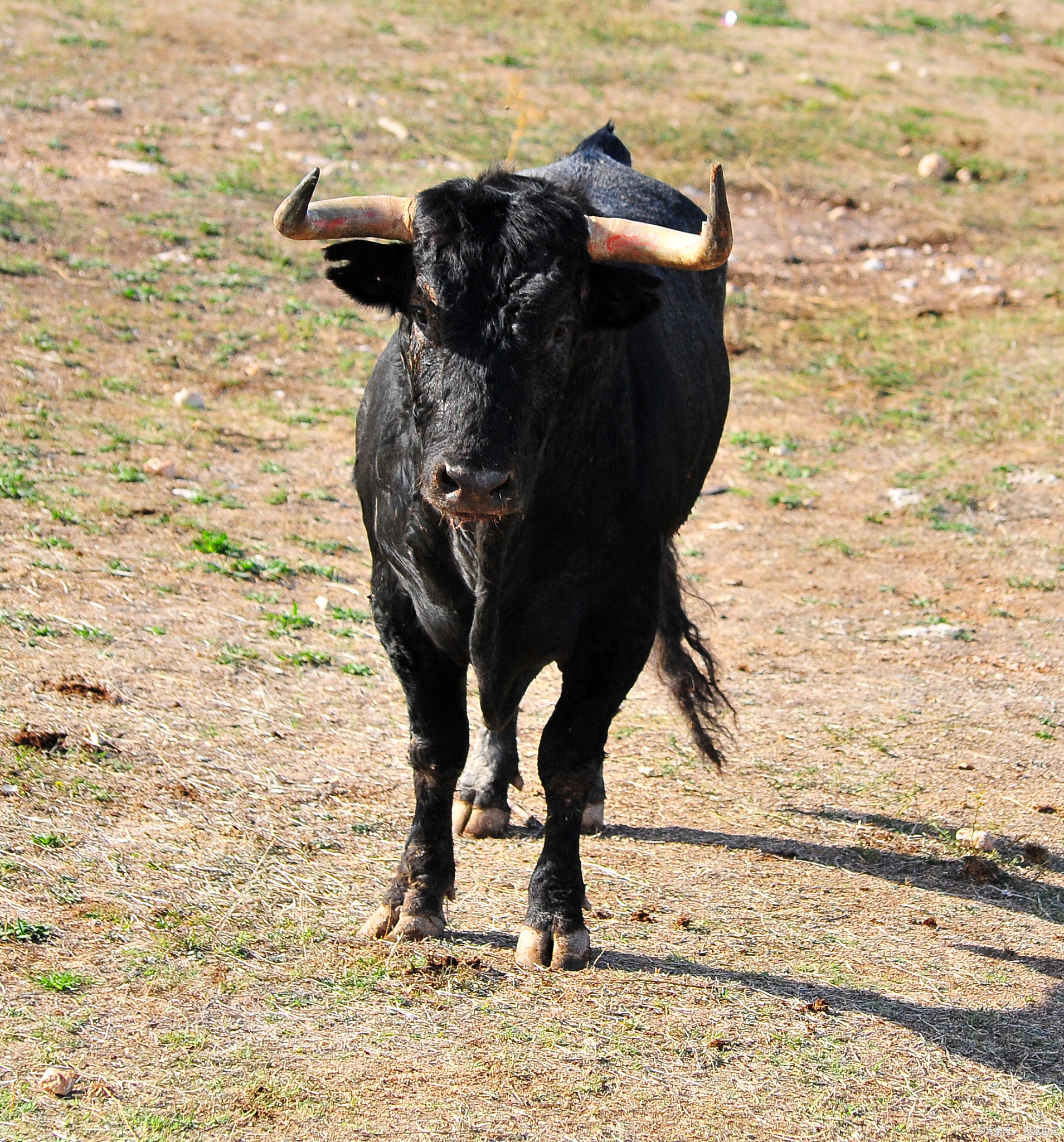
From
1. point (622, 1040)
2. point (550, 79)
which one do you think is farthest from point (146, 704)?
point (550, 79)

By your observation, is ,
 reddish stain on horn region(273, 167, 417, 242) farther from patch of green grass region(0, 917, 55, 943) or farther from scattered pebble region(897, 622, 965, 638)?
scattered pebble region(897, 622, 965, 638)

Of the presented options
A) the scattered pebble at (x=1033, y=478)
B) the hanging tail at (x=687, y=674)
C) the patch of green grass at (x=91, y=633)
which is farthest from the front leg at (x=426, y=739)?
the scattered pebble at (x=1033, y=478)

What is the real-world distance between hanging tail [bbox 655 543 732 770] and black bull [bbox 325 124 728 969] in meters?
1.27

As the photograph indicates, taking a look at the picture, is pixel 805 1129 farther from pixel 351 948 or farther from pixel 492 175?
pixel 492 175

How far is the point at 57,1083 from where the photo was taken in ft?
11.1

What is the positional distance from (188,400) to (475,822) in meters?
4.77

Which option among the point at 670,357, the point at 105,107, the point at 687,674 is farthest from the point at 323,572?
the point at 105,107

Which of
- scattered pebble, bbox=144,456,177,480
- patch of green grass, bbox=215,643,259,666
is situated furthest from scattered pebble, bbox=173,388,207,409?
patch of green grass, bbox=215,643,259,666

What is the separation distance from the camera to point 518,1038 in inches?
156

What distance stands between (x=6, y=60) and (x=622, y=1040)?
13.5m

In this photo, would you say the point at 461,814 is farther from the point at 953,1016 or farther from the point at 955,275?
the point at 955,275

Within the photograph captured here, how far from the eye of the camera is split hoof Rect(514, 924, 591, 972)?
443cm

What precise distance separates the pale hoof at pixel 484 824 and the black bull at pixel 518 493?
0.72 metres

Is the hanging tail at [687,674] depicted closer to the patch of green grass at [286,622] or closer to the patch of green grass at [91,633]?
the patch of green grass at [286,622]
